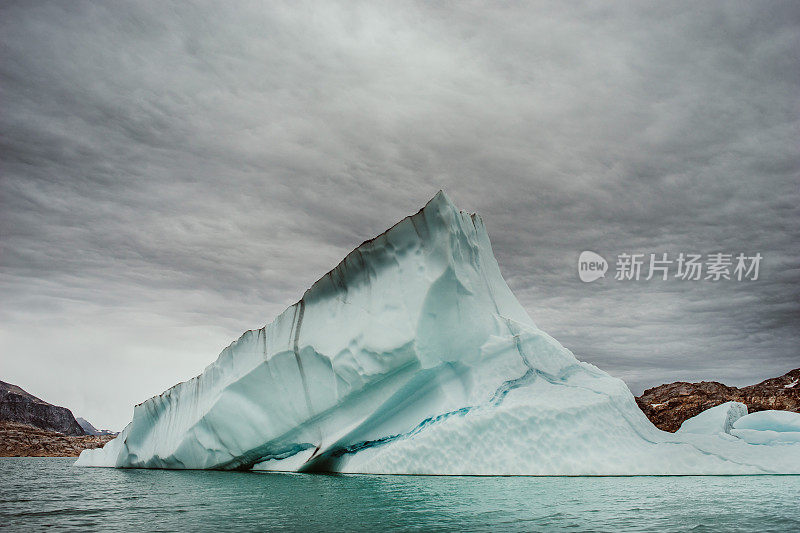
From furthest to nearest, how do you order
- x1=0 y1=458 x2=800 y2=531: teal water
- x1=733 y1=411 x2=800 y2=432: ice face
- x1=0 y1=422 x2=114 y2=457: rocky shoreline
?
x1=0 y1=422 x2=114 y2=457: rocky shoreline
x1=733 y1=411 x2=800 y2=432: ice face
x1=0 y1=458 x2=800 y2=531: teal water

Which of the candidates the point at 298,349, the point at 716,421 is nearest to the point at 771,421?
the point at 716,421

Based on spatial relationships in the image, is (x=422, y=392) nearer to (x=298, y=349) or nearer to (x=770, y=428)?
(x=298, y=349)

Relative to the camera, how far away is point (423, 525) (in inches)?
224

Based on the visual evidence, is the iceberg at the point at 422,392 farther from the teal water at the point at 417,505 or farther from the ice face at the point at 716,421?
the ice face at the point at 716,421

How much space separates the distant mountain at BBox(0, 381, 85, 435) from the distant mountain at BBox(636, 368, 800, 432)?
8284 cm

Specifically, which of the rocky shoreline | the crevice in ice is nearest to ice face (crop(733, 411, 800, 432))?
the crevice in ice

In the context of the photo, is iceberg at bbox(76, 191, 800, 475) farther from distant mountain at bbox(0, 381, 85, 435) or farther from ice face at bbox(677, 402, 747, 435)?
distant mountain at bbox(0, 381, 85, 435)

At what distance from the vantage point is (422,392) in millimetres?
12984

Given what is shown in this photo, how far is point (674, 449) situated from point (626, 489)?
317 centimetres

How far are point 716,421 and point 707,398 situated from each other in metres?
19.8

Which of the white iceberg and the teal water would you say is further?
the white iceberg

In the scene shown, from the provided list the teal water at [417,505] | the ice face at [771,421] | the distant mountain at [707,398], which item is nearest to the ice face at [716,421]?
the ice face at [771,421]

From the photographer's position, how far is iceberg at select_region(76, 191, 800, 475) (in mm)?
11320

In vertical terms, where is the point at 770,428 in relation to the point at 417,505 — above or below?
above
